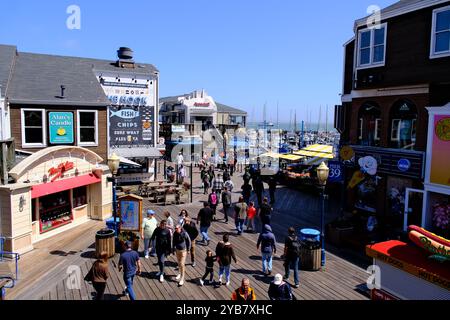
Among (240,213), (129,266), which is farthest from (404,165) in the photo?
(129,266)

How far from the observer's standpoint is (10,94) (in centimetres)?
1716

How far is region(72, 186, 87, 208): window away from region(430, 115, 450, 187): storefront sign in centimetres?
1590

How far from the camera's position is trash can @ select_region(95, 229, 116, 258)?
514 inches

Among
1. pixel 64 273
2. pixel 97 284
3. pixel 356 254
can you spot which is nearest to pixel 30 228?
pixel 64 273

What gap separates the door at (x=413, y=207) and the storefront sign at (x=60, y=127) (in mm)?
16077

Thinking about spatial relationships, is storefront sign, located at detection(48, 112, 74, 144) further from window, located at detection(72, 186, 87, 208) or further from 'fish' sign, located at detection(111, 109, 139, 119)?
'fish' sign, located at detection(111, 109, 139, 119)

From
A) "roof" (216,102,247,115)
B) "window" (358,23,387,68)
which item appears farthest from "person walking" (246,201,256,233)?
"roof" (216,102,247,115)

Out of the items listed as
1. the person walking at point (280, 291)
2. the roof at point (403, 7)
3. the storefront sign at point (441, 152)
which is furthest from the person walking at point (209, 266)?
the roof at point (403, 7)

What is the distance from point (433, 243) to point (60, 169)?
14.3 meters

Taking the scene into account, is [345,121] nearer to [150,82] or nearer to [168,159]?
[150,82]

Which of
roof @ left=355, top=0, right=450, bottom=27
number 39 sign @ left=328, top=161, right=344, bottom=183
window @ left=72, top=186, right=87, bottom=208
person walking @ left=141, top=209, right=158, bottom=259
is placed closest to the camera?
person walking @ left=141, top=209, right=158, bottom=259

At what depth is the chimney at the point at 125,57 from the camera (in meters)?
27.6

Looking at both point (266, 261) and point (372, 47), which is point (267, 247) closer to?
point (266, 261)

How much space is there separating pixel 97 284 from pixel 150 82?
806 inches
